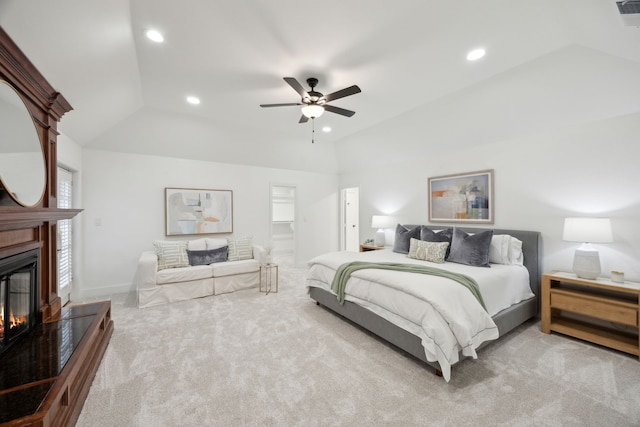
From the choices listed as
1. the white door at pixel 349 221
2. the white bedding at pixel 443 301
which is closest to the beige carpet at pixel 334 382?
the white bedding at pixel 443 301

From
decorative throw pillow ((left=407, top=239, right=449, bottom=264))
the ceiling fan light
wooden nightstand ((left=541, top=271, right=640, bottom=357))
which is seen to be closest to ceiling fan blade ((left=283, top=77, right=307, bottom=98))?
the ceiling fan light

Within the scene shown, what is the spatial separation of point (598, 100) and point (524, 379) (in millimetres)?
2867

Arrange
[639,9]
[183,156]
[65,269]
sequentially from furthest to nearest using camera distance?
[183,156] → [65,269] → [639,9]

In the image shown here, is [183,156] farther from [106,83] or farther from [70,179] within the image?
[106,83]

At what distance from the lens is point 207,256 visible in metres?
4.45

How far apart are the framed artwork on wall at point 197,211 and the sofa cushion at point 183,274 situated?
3.29ft

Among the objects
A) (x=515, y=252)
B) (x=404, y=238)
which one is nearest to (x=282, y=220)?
(x=404, y=238)

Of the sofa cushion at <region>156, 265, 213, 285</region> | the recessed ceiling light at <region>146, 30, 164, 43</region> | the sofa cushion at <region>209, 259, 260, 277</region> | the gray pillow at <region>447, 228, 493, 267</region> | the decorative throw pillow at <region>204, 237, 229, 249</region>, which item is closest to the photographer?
the recessed ceiling light at <region>146, 30, 164, 43</region>

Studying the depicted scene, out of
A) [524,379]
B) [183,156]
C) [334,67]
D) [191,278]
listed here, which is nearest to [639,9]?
[334,67]

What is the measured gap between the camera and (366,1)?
6.27 feet

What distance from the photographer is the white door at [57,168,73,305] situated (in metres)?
3.46

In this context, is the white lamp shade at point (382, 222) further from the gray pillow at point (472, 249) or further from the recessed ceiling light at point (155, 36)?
the recessed ceiling light at point (155, 36)

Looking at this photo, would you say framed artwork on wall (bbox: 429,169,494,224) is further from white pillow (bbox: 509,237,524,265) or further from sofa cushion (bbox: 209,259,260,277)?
sofa cushion (bbox: 209,259,260,277)

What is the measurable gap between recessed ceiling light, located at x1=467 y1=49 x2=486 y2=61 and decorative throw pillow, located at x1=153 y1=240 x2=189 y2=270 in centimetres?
456
